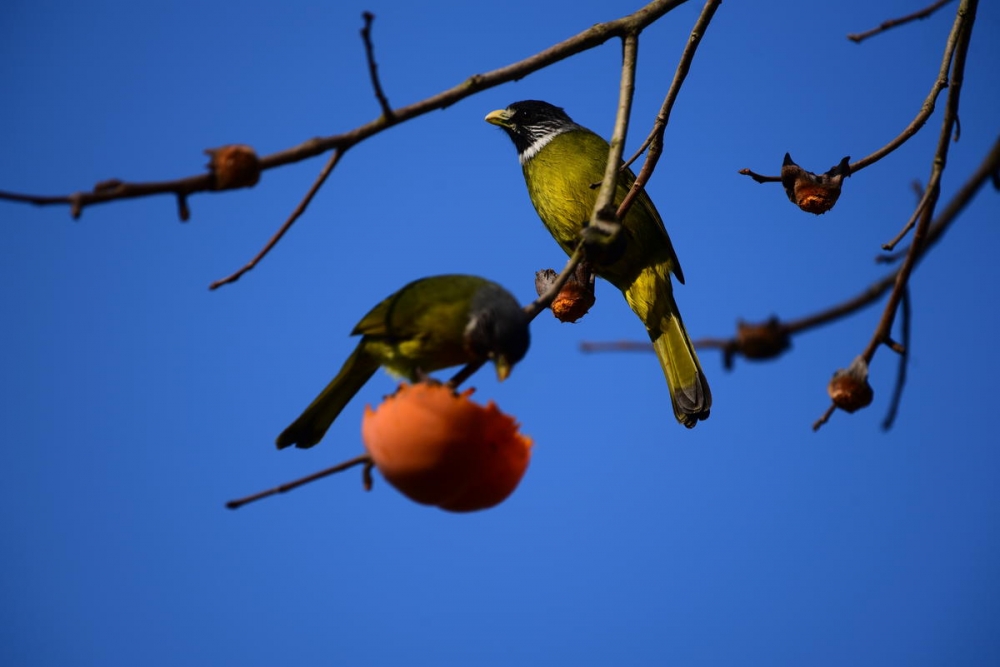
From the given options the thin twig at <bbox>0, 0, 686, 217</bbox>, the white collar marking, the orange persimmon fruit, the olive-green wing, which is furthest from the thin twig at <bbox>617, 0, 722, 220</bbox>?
the white collar marking

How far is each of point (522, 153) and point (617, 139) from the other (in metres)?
3.41

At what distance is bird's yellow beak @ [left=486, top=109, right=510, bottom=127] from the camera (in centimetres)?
635

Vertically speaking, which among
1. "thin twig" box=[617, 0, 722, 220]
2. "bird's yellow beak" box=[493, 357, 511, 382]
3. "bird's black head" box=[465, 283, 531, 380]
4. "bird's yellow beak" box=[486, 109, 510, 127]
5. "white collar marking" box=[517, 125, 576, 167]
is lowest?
"bird's yellow beak" box=[493, 357, 511, 382]

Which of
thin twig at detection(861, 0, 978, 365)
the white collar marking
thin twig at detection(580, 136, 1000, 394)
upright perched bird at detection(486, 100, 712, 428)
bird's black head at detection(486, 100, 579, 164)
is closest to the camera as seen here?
thin twig at detection(580, 136, 1000, 394)

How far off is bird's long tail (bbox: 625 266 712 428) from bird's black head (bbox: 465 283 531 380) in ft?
6.26

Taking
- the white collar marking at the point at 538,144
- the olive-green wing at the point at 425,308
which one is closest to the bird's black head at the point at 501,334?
the olive-green wing at the point at 425,308

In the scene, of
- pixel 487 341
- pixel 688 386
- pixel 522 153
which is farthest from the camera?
pixel 522 153

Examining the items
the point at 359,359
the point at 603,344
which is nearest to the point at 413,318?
the point at 359,359

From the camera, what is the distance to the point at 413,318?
2988mm

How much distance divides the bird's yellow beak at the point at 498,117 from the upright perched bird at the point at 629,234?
12.9 inches

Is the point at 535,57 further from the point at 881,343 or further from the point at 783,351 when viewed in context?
the point at 783,351

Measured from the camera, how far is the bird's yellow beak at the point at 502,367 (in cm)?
253

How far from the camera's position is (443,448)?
6.74 feet

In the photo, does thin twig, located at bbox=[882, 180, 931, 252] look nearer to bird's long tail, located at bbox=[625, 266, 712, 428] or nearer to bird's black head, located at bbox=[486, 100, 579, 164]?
bird's long tail, located at bbox=[625, 266, 712, 428]
